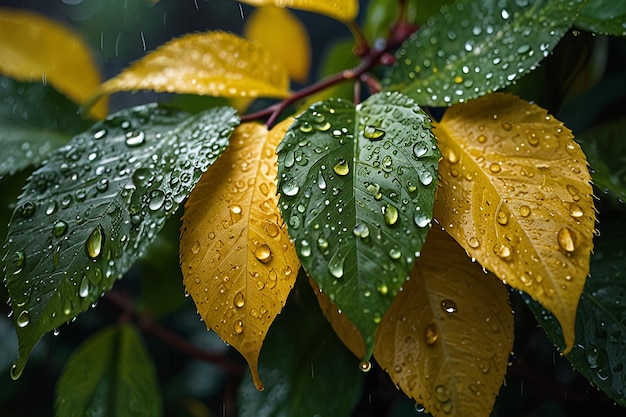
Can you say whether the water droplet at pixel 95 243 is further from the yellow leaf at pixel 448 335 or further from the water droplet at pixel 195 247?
the yellow leaf at pixel 448 335

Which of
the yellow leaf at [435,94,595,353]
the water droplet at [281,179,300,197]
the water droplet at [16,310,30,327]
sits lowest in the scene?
the water droplet at [16,310,30,327]

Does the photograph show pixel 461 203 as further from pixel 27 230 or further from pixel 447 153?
pixel 27 230

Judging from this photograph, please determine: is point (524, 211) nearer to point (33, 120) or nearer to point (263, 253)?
point (263, 253)

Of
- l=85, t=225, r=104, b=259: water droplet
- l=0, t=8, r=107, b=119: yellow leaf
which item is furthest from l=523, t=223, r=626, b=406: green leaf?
l=0, t=8, r=107, b=119: yellow leaf

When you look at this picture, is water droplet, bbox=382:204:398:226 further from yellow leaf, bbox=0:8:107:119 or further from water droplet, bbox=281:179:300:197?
yellow leaf, bbox=0:8:107:119

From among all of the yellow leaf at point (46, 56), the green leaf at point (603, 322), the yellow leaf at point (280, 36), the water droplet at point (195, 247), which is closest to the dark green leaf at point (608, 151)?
the green leaf at point (603, 322)

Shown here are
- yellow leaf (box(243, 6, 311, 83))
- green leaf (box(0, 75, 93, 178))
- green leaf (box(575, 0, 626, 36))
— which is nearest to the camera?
green leaf (box(575, 0, 626, 36))

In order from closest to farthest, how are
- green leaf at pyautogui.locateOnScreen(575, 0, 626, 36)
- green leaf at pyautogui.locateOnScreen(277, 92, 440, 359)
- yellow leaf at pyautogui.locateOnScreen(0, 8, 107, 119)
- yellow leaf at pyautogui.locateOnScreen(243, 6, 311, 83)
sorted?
green leaf at pyautogui.locateOnScreen(277, 92, 440, 359) < green leaf at pyautogui.locateOnScreen(575, 0, 626, 36) < yellow leaf at pyautogui.locateOnScreen(0, 8, 107, 119) < yellow leaf at pyautogui.locateOnScreen(243, 6, 311, 83)

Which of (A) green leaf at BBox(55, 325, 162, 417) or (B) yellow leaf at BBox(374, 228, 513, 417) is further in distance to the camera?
(A) green leaf at BBox(55, 325, 162, 417)
